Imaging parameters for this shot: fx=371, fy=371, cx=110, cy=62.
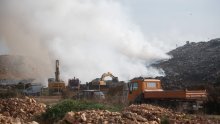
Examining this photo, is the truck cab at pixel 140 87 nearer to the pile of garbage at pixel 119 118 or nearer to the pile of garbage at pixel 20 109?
the pile of garbage at pixel 20 109

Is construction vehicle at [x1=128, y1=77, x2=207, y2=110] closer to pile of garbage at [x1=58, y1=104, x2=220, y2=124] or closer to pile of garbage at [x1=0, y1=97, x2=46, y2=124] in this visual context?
pile of garbage at [x1=58, y1=104, x2=220, y2=124]

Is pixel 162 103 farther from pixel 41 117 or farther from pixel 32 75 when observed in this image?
pixel 32 75

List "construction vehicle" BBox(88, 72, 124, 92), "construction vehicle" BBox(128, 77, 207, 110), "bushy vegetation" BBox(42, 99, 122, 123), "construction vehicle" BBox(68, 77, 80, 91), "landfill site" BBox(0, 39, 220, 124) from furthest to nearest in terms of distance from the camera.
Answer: "construction vehicle" BBox(68, 77, 80, 91) < "construction vehicle" BBox(88, 72, 124, 92) < "construction vehicle" BBox(128, 77, 207, 110) < "bushy vegetation" BBox(42, 99, 122, 123) < "landfill site" BBox(0, 39, 220, 124)

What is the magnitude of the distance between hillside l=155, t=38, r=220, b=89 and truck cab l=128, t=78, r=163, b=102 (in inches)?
388

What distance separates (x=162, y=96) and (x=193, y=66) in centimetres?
2624

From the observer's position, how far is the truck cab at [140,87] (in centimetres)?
2316

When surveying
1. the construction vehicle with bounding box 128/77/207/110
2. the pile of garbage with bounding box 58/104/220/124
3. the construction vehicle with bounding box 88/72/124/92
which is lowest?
the pile of garbage with bounding box 58/104/220/124

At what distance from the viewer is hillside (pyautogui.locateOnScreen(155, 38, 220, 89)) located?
38.3 metres

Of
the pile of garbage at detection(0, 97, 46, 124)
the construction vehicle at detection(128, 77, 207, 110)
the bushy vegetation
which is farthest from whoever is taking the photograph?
the construction vehicle at detection(128, 77, 207, 110)

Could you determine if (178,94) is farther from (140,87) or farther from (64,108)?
(64,108)

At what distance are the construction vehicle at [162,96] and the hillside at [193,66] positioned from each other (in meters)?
10.7

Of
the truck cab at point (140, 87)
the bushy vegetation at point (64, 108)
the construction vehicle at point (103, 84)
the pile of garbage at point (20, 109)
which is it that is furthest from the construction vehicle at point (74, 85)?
the bushy vegetation at point (64, 108)

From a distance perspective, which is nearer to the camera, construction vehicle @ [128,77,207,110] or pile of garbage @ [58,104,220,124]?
pile of garbage @ [58,104,220,124]

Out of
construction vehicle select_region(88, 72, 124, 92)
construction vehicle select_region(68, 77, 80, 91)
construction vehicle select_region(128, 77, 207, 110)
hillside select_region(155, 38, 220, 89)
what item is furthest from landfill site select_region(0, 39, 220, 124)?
construction vehicle select_region(68, 77, 80, 91)
